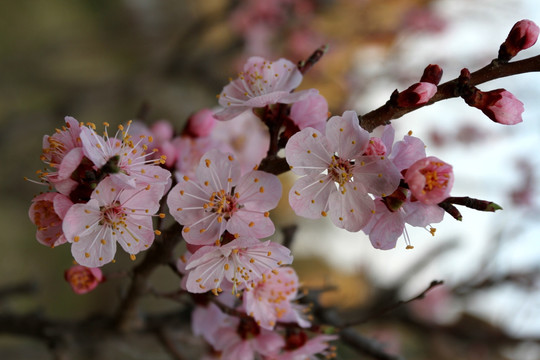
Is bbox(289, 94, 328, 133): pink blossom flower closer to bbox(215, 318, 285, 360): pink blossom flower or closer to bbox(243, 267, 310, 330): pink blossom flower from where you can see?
bbox(243, 267, 310, 330): pink blossom flower

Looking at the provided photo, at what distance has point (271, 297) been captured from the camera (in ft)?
2.95

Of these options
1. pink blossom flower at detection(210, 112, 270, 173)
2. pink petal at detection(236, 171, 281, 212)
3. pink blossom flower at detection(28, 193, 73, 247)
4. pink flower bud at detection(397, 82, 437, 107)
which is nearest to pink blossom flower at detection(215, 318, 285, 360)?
pink petal at detection(236, 171, 281, 212)

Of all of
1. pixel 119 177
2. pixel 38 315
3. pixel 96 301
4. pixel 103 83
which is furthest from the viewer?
pixel 103 83

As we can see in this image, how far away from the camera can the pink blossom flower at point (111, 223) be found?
0.72 meters

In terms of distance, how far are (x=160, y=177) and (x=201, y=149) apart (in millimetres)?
417

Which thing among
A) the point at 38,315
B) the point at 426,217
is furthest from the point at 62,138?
the point at 38,315

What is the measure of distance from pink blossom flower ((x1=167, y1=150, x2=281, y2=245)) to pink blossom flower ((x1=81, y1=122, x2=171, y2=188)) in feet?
0.15

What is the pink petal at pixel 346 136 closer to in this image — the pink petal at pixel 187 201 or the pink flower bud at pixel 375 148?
the pink flower bud at pixel 375 148

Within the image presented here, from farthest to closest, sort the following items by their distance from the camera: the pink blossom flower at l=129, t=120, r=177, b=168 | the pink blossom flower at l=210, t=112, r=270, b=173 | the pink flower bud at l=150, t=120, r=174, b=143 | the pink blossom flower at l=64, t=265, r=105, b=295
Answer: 1. the pink blossom flower at l=210, t=112, r=270, b=173
2. the pink flower bud at l=150, t=120, r=174, b=143
3. the pink blossom flower at l=129, t=120, r=177, b=168
4. the pink blossom flower at l=64, t=265, r=105, b=295

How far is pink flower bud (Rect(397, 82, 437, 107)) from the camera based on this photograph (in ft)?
2.37

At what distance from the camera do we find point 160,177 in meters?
0.74

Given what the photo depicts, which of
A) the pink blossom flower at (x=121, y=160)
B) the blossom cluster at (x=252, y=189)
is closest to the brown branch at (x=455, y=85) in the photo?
the blossom cluster at (x=252, y=189)

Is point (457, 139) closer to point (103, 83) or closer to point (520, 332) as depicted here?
point (520, 332)

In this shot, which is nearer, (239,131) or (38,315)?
(38,315)
